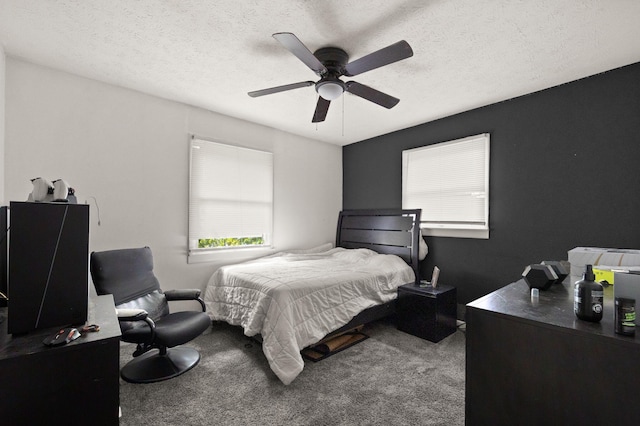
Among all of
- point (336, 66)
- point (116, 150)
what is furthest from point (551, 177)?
point (116, 150)

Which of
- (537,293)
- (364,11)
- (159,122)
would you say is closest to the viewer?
(537,293)

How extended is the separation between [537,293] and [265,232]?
10.6 feet

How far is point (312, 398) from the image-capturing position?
2.04 metres

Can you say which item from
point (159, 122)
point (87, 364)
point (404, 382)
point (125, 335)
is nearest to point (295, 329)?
point (404, 382)

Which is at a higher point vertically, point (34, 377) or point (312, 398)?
point (34, 377)

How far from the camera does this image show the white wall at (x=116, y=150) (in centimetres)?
249

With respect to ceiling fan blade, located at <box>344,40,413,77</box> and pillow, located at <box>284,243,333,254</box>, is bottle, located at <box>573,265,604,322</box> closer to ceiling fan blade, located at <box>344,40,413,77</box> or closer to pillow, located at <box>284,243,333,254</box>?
ceiling fan blade, located at <box>344,40,413,77</box>

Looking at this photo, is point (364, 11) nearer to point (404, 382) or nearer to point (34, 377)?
point (34, 377)

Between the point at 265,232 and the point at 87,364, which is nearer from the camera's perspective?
the point at 87,364

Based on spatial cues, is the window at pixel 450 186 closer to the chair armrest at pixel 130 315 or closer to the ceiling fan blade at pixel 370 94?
the ceiling fan blade at pixel 370 94

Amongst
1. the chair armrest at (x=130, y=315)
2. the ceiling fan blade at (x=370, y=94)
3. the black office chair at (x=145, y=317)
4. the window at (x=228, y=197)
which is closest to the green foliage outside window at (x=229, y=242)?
the window at (x=228, y=197)

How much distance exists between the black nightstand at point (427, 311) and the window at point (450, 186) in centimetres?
84

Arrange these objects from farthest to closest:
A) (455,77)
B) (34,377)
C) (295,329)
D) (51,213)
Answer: (455,77)
(295,329)
(51,213)
(34,377)

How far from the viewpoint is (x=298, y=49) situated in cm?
180
